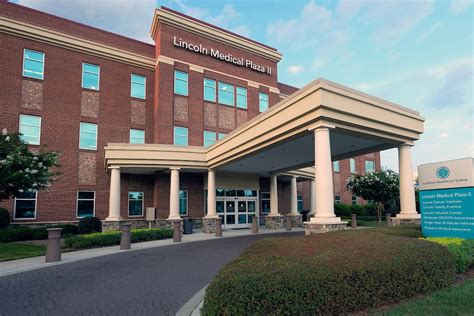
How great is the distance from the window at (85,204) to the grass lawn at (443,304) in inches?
843

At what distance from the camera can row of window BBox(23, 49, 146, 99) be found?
2147 cm

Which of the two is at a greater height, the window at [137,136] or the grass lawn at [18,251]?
the window at [137,136]

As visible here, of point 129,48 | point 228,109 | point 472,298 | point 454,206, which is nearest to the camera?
point 472,298

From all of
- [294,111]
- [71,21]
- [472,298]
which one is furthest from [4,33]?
[472,298]

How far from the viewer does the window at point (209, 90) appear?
2670 cm

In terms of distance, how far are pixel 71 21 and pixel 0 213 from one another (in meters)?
14.0

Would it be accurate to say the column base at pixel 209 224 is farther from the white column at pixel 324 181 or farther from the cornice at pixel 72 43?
the cornice at pixel 72 43

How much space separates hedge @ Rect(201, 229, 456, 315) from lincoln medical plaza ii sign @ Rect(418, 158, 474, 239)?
2558 mm

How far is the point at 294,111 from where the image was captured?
1213 centimetres

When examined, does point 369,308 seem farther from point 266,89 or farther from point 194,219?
point 266,89

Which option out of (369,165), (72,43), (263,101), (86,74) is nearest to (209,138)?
(263,101)

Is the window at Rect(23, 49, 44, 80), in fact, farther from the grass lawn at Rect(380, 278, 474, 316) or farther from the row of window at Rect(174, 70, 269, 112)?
the grass lawn at Rect(380, 278, 474, 316)

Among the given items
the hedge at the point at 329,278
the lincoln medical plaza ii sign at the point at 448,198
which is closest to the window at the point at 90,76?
the hedge at the point at 329,278

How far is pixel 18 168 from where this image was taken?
43.2ft
